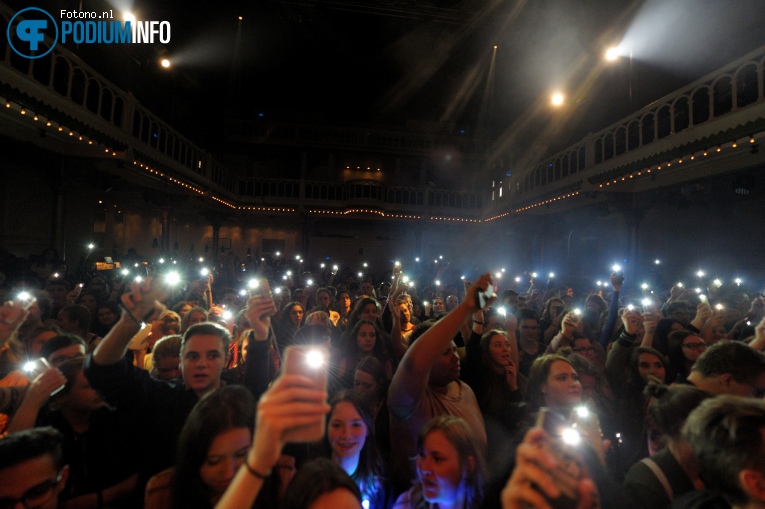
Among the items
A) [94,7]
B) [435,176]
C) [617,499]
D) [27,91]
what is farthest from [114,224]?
[435,176]

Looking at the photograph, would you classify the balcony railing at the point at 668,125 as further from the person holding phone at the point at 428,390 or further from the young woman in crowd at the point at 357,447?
the young woman in crowd at the point at 357,447

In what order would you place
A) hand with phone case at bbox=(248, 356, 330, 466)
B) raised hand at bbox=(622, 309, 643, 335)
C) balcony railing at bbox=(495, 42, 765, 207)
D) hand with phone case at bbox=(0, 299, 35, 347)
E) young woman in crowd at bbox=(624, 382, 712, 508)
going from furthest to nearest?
balcony railing at bbox=(495, 42, 765, 207) < raised hand at bbox=(622, 309, 643, 335) < hand with phone case at bbox=(0, 299, 35, 347) < young woman in crowd at bbox=(624, 382, 712, 508) < hand with phone case at bbox=(248, 356, 330, 466)

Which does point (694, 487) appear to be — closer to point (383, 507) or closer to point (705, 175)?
point (383, 507)

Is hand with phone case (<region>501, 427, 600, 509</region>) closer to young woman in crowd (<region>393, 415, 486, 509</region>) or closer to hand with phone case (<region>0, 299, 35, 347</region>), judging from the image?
young woman in crowd (<region>393, 415, 486, 509</region>)

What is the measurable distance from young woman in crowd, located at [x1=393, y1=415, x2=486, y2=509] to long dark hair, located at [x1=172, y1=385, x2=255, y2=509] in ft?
2.67

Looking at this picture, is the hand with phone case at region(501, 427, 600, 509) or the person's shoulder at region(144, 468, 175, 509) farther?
the person's shoulder at region(144, 468, 175, 509)

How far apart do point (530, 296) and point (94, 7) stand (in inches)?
558

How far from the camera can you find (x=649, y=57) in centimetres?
1036

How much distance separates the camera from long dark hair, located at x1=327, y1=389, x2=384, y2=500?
1893 mm

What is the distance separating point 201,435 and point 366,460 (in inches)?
35.3

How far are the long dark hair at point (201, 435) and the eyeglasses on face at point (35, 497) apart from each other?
1.47ft

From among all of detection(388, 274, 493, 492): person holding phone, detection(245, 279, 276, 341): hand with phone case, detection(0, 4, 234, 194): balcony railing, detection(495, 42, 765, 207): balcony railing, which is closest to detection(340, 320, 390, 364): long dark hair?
detection(388, 274, 493, 492): person holding phone

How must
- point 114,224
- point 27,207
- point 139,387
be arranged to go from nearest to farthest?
point 139,387 → point 27,207 → point 114,224

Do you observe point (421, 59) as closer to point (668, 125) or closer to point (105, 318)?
point (668, 125)
